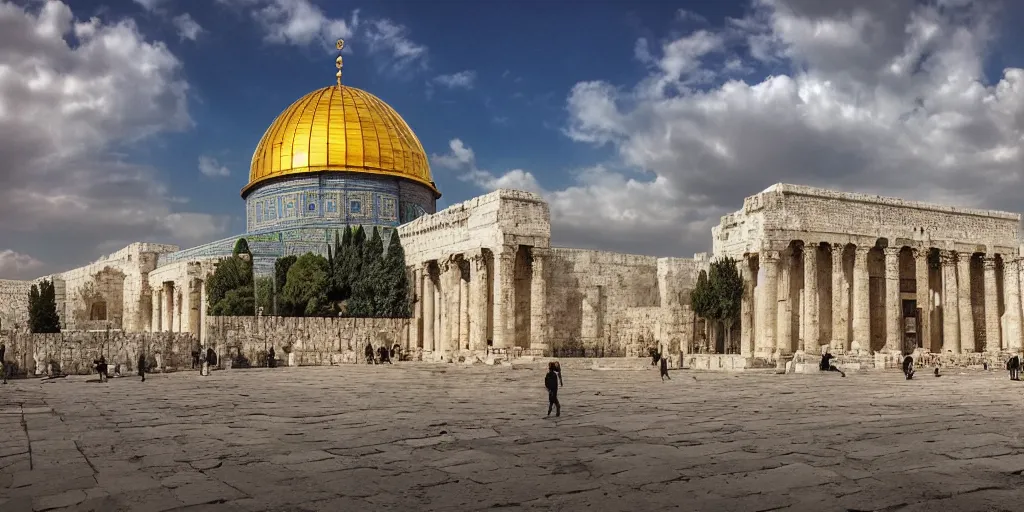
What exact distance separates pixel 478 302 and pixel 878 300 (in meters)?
14.9

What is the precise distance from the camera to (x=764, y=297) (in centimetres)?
2911

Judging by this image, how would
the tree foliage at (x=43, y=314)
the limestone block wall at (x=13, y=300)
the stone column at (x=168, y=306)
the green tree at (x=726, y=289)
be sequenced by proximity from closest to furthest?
the green tree at (x=726, y=289)
the tree foliage at (x=43, y=314)
the stone column at (x=168, y=306)
the limestone block wall at (x=13, y=300)

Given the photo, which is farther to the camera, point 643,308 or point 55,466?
point 643,308

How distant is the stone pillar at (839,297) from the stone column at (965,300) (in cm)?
512

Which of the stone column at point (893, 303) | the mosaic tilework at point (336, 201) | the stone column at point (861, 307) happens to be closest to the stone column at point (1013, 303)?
the stone column at point (893, 303)

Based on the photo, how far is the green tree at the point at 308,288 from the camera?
35.9 m

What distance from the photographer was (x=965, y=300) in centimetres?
3200

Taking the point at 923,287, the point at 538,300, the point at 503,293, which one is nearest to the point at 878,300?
the point at 923,287

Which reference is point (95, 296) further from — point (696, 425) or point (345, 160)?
point (696, 425)

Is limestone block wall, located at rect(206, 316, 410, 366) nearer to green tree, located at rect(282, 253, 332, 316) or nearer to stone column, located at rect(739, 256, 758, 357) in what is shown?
green tree, located at rect(282, 253, 332, 316)

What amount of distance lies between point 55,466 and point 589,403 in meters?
8.96

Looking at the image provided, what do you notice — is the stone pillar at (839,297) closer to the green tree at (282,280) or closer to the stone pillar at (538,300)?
the stone pillar at (538,300)

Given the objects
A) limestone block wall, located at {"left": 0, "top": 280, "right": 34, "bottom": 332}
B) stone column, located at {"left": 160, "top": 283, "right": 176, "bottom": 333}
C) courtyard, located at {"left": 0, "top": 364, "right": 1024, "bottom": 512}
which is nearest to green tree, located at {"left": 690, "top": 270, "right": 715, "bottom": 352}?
courtyard, located at {"left": 0, "top": 364, "right": 1024, "bottom": 512}

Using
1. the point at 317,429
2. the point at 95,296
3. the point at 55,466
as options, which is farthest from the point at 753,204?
the point at 95,296
